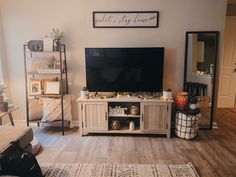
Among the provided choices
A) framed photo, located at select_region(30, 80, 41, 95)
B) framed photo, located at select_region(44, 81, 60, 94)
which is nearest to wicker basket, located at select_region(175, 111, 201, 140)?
framed photo, located at select_region(44, 81, 60, 94)

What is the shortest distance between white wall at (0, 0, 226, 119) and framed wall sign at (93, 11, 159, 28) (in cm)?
7

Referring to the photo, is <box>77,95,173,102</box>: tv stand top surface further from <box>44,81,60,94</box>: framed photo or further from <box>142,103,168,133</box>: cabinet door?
<box>44,81,60,94</box>: framed photo

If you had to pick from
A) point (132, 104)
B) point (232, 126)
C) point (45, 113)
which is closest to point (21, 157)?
point (45, 113)

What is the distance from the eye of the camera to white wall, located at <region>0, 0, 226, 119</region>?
3.23 m

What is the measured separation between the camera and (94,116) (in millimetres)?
3195

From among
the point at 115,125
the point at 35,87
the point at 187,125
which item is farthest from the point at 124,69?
the point at 35,87

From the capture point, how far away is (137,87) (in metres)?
3.27

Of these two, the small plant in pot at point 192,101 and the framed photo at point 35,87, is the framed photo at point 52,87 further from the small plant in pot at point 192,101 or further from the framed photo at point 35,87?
the small plant in pot at point 192,101

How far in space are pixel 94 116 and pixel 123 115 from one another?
0.45 metres

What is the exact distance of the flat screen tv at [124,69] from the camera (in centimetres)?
315

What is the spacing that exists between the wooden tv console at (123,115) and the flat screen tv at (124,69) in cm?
23

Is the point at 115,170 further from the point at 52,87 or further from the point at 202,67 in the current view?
the point at 202,67

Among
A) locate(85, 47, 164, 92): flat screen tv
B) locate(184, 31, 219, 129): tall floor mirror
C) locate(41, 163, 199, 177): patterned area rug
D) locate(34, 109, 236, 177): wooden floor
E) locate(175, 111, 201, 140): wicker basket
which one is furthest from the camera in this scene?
locate(184, 31, 219, 129): tall floor mirror

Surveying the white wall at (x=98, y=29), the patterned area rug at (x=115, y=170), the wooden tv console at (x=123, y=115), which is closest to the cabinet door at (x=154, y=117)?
the wooden tv console at (x=123, y=115)
